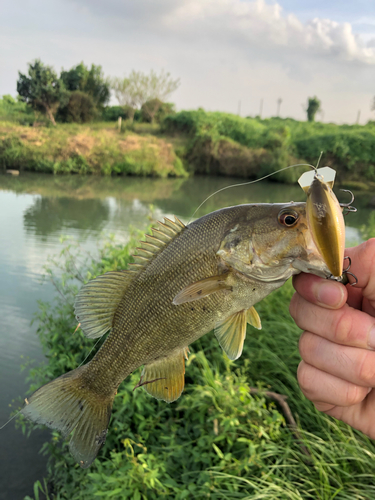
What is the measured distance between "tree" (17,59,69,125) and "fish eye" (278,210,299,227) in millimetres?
35493

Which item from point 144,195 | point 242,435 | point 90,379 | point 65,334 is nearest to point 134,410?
point 242,435

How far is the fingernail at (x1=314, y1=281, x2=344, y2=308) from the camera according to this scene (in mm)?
1243

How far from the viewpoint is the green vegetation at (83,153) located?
22938mm

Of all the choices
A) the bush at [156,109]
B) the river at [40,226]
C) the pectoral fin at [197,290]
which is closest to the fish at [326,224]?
the pectoral fin at [197,290]

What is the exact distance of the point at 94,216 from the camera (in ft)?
43.5

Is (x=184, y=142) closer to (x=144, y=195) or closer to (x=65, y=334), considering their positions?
(x=144, y=195)

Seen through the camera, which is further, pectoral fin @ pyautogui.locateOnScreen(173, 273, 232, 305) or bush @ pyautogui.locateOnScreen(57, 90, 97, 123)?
bush @ pyautogui.locateOnScreen(57, 90, 97, 123)

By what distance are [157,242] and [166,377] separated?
0.52 m

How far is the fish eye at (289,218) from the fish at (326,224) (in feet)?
0.42

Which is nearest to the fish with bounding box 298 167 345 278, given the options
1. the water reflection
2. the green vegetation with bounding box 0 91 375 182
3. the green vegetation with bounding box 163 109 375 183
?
the water reflection

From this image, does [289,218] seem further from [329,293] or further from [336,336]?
[336,336]

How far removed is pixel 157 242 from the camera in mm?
1310

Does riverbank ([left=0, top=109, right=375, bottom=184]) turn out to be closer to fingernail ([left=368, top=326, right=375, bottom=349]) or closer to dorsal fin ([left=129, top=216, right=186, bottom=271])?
fingernail ([left=368, top=326, right=375, bottom=349])

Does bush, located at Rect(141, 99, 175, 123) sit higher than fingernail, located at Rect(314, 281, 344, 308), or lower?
higher
